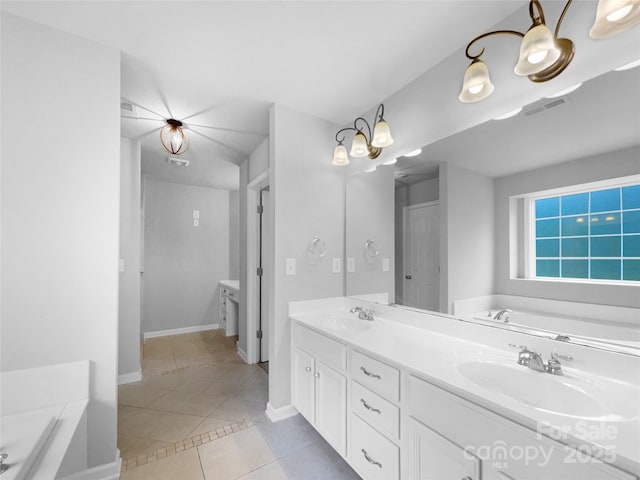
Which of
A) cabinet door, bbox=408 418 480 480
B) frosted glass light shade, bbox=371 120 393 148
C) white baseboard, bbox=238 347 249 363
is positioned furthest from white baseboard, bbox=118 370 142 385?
frosted glass light shade, bbox=371 120 393 148

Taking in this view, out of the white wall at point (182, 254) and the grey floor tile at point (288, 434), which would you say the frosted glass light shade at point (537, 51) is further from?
the white wall at point (182, 254)

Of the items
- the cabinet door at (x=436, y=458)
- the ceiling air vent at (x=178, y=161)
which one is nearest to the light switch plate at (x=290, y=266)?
the cabinet door at (x=436, y=458)

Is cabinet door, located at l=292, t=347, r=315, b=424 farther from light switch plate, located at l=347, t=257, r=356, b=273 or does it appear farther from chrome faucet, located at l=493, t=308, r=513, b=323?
chrome faucet, located at l=493, t=308, r=513, b=323

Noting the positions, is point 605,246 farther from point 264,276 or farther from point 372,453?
point 264,276

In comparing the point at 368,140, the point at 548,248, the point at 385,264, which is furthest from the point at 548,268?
the point at 368,140

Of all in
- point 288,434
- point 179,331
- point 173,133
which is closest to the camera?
point 288,434

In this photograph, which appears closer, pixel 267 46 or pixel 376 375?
pixel 376 375

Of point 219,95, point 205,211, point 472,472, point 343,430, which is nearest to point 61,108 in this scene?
point 219,95

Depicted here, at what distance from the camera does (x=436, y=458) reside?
1037mm

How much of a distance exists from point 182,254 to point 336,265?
10.7 ft

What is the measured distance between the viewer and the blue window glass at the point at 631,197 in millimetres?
985

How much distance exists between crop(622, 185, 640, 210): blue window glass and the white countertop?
64 centimetres

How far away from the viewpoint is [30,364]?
137 centimetres

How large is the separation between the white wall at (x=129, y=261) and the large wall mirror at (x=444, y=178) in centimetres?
222
